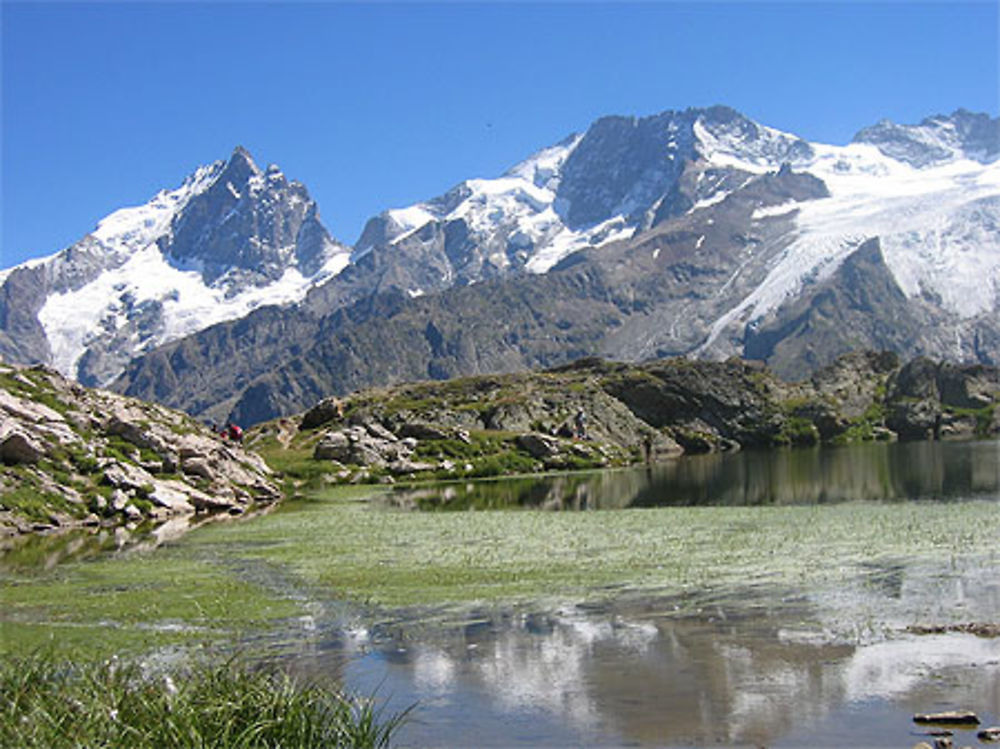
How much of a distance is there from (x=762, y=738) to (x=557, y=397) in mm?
164218

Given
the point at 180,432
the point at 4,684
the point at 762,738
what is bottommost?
the point at 762,738

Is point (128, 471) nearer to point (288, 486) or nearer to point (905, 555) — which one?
point (288, 486)

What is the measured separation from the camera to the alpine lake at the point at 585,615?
21750 millimetres

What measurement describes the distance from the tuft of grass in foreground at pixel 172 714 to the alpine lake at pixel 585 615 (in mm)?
1892

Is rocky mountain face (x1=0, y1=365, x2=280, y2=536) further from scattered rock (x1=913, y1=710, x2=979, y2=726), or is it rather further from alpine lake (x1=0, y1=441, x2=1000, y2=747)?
scattered rock (x1=913, y1=710, x2=979, y2=726)

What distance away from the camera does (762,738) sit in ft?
65.3

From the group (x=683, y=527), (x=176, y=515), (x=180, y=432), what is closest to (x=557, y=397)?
(x=180, y=432)

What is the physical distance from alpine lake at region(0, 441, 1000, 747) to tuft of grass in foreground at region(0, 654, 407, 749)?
1892mm

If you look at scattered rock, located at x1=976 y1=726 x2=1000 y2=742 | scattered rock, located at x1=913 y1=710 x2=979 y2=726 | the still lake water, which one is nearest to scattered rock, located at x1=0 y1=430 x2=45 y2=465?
the still lake water

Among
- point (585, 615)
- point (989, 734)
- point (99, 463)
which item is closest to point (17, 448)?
point (99, 463)

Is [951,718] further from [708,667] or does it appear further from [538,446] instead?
[538,446]

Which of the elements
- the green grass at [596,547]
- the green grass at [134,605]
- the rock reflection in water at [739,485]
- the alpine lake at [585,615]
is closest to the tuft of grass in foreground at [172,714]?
the alpine lake at [585,615]

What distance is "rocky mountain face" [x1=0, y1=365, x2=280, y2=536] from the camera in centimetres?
6862

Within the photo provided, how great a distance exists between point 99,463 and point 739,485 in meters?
57.0
